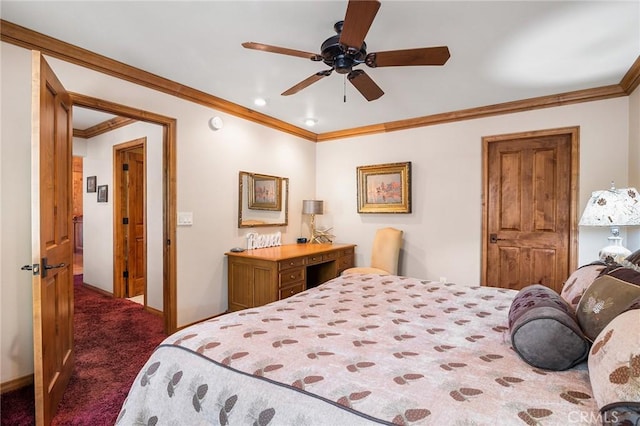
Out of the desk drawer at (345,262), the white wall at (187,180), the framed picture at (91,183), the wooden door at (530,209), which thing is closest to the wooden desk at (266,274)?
the white wall at (187,180)

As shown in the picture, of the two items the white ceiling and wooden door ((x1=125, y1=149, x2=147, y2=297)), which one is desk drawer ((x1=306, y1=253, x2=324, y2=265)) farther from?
wooden door ((x1=125, y1=149, x2=147, y2=297))

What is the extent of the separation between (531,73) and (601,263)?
1868 millimetres

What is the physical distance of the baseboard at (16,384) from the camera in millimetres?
2094

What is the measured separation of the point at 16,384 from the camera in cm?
215

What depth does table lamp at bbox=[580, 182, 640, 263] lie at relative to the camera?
245cm

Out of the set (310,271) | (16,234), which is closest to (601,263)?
(310,271)

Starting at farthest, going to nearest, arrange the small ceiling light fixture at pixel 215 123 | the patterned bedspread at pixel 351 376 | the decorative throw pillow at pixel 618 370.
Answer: the small ceiling light fixture at pixel 215 123, the patterned bedspread at pixel 351 376, the decorative throw pillow at pixel 618 370

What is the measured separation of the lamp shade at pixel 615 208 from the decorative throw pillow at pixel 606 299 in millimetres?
1607

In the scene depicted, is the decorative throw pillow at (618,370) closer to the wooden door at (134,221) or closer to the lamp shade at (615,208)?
the lamp shade at (615,208)

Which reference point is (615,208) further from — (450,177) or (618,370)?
(618,370)

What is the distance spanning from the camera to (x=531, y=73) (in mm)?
2787

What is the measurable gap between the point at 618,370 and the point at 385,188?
143 inches

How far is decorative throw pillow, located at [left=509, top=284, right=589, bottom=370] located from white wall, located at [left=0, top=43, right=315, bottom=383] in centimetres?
295

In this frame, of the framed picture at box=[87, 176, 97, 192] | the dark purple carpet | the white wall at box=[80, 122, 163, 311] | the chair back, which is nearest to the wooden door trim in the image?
the white wall at box=[80, 122, 163, 311]
